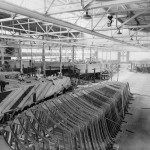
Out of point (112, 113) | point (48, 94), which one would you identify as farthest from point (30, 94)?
point (112, 113)

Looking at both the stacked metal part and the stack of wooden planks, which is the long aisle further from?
the stack of wooden planks

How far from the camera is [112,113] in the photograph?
8344mm

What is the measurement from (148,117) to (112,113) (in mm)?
2075

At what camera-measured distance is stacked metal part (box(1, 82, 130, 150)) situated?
508 cm

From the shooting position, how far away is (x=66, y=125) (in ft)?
19.2

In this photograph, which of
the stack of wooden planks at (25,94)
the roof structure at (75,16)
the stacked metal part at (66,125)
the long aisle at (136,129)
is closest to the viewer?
the stacked metal part at (66,125)

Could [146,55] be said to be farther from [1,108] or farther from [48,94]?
[1,108]

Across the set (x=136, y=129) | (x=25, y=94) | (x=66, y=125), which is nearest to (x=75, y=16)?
(x=25, y=94)

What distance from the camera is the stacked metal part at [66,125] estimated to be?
508 centimetres

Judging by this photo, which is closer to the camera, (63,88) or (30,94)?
(30,94)

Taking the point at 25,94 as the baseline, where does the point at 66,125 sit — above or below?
below

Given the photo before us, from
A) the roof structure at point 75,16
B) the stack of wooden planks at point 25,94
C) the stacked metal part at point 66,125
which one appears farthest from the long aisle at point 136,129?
the stack of wooden planks at point 25,94

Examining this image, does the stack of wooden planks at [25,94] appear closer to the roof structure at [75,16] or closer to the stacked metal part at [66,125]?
the stacked metal part at [66,125]

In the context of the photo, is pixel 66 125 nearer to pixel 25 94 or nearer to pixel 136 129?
pixel 136 129
